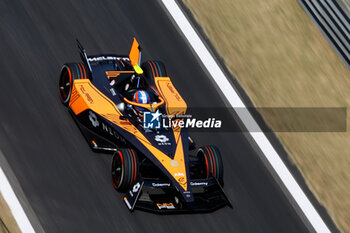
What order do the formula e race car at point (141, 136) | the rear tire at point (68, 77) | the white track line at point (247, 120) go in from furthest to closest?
the rear tire at point (68, 77) < the white track line at point (247, 120) < the formula e race car at point (141, 136)

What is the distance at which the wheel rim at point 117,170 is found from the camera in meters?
14.2

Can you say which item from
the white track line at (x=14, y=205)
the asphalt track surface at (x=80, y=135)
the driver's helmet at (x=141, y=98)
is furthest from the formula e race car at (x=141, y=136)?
the white track line at (x=14, y=205)

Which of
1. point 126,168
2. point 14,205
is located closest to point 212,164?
point 126,168

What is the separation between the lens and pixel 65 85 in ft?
53.1

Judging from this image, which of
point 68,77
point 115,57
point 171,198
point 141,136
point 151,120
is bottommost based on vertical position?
point 171,198

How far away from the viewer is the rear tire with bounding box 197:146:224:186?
14.7m

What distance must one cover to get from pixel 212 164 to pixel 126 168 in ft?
6.20

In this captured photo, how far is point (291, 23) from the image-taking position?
1947cm

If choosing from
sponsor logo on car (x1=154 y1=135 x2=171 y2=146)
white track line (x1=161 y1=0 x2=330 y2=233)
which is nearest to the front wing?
sponsor logo on car (x1=154 y1=135 x2=171 y2=146)

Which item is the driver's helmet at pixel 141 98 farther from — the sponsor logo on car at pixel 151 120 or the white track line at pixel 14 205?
the white track line at pixel 14 205

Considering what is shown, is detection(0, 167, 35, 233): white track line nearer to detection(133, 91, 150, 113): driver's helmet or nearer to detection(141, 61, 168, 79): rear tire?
detection(133, 91, 150, 113): driver's helmet

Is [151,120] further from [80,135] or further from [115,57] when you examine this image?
[115,57]

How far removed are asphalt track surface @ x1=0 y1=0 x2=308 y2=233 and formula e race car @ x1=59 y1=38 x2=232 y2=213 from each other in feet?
1.24

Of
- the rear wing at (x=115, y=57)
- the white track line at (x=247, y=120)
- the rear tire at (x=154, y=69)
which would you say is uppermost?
the rear wing at (x=115, y=57)
